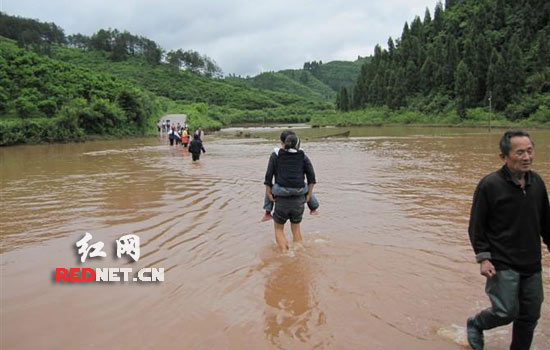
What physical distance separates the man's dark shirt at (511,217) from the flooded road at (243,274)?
922mm

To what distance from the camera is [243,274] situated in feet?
16.6

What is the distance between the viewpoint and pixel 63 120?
110 ft

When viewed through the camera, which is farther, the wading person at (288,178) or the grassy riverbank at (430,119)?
the grassy riverbank at (430,119)

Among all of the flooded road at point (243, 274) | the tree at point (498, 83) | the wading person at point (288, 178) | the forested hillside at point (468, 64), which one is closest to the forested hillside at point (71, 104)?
the forested hillside at point (468, 64)

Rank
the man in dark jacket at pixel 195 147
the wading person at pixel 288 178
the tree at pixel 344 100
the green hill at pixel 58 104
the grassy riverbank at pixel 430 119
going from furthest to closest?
the tree at pixel 344 100 < the grassy riverbank at pixel 430 119 < the green hill at pixel 58 104 < the man in dark jacket at pixel 195 147 < the wading person at pixel 288 178

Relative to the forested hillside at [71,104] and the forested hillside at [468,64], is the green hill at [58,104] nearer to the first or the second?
the forested hillside at [71,104]

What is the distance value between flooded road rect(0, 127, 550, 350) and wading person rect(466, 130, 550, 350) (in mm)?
618

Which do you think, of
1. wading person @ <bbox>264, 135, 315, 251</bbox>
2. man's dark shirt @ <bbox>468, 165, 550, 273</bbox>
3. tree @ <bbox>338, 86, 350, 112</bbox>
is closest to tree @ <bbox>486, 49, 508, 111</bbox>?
tree @ <bbox>338, 86, 350, 112</bbox>

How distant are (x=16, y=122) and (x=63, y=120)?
3.47 metres

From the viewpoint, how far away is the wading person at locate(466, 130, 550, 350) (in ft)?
9.80

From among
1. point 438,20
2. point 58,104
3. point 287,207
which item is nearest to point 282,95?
point 438,20

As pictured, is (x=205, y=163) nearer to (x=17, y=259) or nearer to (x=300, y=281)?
(x=17, y=259)

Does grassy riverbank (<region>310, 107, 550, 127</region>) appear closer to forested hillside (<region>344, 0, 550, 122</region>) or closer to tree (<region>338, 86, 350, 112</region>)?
forested hillside (<region>344, 0, 550, 122</region>)

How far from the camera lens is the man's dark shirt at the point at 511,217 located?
9.80 feet
